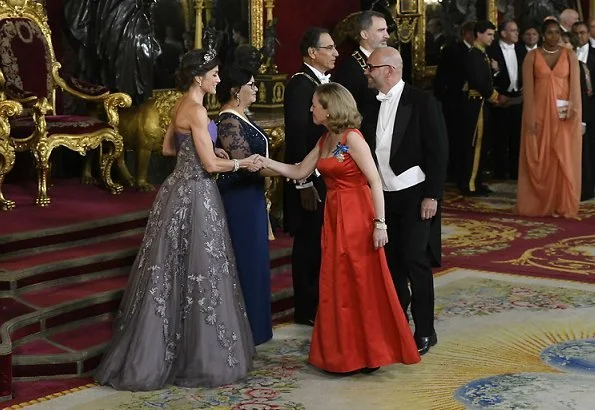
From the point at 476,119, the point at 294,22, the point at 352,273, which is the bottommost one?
the point at 352,273

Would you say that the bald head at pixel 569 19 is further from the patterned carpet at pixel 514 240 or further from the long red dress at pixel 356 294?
the long red dress at pixel 356 294

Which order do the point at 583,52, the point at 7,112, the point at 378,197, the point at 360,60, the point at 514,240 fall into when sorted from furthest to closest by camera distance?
1. the point at 583,52
2. the point at 514,240
3. the point at 7,112
4. the point at 360,60
5. the point at 378,197

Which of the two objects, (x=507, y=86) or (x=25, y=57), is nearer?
→ (x=25, y=57)

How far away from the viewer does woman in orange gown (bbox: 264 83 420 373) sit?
5.41 meters

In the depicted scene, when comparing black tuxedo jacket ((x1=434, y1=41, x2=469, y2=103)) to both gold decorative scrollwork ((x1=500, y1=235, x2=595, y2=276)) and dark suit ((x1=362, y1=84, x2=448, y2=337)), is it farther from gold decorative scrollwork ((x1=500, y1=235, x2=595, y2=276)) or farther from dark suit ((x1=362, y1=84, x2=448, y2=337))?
dark suit ((x1=362, y1=84, x2=448, y2=337))

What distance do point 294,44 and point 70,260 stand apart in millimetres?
5769

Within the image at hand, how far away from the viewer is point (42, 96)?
8.36 meters

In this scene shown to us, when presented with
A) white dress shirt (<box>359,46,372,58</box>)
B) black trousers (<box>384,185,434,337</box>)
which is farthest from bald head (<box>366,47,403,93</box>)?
white dress shirt (<box>359,46,372,58</box>)

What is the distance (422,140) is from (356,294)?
2.96ft

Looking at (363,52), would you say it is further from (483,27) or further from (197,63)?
(483,27)

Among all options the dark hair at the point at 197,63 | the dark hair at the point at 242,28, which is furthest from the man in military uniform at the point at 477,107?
the dark hair at the point at 197,63

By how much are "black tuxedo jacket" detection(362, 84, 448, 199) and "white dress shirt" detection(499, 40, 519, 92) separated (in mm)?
6522

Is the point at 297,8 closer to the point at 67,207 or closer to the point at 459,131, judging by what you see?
the point at 459,131

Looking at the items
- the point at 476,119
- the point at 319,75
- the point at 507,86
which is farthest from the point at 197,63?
the point at 507,86
